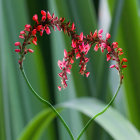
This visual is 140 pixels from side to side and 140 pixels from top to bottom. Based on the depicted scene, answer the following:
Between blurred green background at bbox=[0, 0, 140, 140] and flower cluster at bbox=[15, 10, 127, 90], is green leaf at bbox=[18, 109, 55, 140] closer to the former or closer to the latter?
blurred green background at bbox=[0, 0, 140, 140]

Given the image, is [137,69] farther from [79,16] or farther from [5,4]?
[5,4]

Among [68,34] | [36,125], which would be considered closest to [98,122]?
[36,125]

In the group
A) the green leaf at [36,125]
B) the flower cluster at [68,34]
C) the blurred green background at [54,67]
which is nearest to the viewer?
the flower cluster at [68,34]

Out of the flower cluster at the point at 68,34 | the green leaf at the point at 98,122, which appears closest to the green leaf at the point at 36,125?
the green leaf at the point at 98,122

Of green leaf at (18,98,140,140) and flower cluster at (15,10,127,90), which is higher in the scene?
flower cluster at (15,10,127,90)

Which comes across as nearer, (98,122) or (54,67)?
(98,122)

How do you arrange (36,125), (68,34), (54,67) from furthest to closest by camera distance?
(54,67)
(36,125)
(68,34)

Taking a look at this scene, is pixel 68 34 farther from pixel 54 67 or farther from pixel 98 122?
pixel 54 67

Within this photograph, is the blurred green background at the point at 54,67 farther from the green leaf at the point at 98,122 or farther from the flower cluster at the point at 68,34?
the flower cluster at the point at 68,34

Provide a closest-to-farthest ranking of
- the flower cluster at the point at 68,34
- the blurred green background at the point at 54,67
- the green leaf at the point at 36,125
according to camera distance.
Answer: the flower cluster at the point at 68,34 → the green leaf at the point at 36,125 → the blurred green background at the point at 54,67

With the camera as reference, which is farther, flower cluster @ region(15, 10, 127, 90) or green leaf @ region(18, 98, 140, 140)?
green leaf @ region(18, 98, 140, 140)

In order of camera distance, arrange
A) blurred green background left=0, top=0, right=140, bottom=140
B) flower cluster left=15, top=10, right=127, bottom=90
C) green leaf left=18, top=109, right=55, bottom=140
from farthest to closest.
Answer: blurred green background left=0, top=0, right=140, bottom=140
green leaf left=18, top=109, right=55, bottom=140
flower cluster left=15, top=10, right=127, bottom=90

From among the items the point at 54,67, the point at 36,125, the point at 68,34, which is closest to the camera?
the point at 68,34

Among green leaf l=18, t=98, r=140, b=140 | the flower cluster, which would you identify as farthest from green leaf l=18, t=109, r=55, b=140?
the flower cluster
